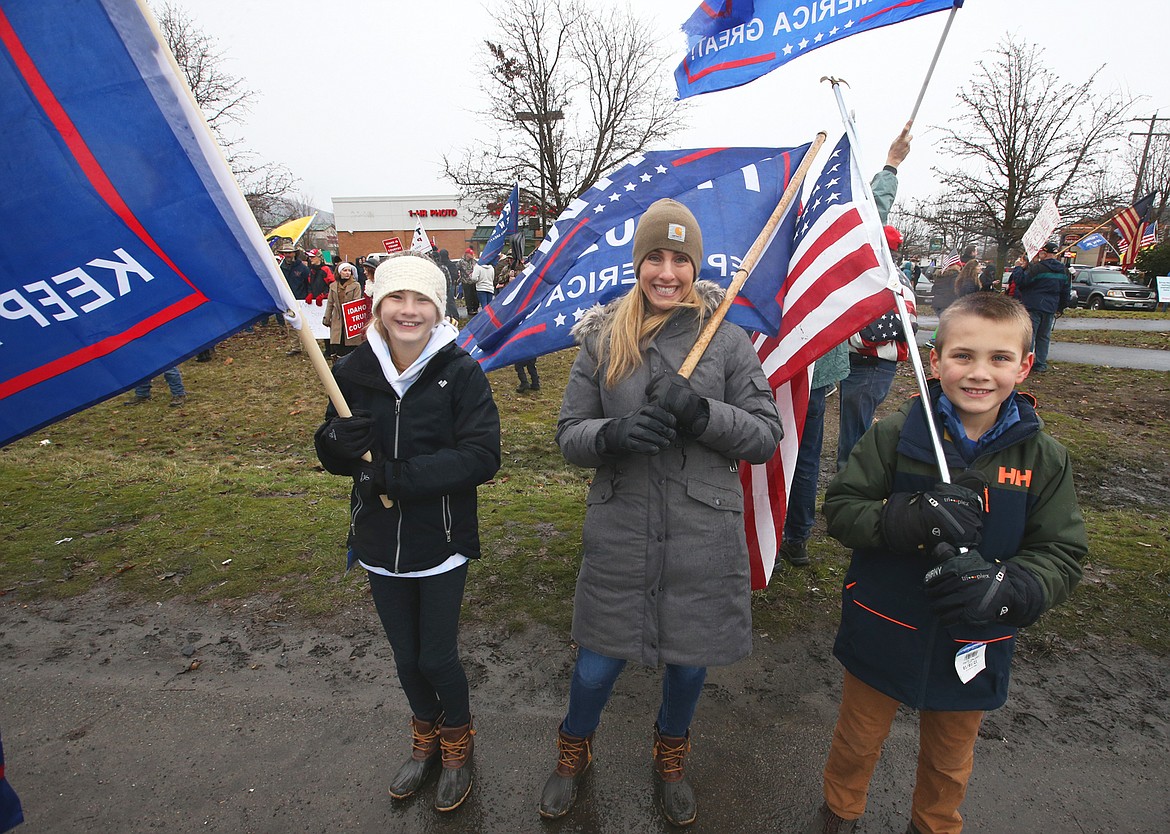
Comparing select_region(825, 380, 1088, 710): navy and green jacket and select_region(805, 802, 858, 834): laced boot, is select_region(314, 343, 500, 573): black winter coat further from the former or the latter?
select_region(805, 802, 858, 834): laced boot

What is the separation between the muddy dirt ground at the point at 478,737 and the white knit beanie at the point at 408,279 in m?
1.93

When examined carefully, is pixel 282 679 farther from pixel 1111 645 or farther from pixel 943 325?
pixel 1111 645

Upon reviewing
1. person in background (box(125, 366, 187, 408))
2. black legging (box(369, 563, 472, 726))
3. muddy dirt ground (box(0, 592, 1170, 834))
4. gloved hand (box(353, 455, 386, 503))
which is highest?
gloved hand (box(353, 455, 386, 503))

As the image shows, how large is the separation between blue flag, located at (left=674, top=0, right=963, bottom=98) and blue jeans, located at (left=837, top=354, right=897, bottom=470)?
2.23 meters

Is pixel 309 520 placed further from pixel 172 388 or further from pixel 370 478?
pixel 172 388

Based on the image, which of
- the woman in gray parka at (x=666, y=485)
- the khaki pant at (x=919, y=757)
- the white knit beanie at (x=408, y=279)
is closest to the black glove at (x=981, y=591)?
the khaki pant at (x=919, y=757)

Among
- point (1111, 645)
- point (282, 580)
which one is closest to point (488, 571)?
point (282, 580)

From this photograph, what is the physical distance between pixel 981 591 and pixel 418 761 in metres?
2.19

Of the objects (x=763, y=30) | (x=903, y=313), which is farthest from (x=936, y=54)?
(x=903, y=313)

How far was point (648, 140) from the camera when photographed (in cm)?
2725

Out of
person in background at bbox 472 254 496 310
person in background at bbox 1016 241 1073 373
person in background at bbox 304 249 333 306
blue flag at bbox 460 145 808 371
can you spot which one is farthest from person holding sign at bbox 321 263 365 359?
person in background at bbox 1016 241 1073 373

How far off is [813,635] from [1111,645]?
60.2 inches

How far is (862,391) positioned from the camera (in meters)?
4.70

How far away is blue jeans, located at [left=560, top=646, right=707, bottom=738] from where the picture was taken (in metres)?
2.38
